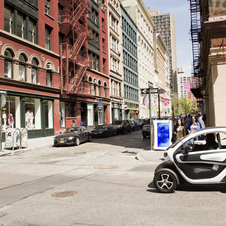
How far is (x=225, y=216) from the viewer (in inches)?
171

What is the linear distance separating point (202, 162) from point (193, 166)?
22cm

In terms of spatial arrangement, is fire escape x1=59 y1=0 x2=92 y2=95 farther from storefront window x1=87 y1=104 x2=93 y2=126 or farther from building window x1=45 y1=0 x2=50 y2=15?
storefront window x1=87 y1=104 x2=93 y2=126

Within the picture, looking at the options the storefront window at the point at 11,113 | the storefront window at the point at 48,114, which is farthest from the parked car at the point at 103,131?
the storefront window at the point at 11,113

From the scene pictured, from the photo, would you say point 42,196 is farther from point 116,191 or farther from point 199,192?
point 199,192

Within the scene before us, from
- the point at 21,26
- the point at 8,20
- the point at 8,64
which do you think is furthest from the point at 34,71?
the point at 8,20

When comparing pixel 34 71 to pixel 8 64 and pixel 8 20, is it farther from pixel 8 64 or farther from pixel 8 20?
pixel 8 20

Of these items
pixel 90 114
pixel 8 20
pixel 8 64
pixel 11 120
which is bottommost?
pixel 11 120

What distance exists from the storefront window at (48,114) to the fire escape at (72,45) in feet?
7.38

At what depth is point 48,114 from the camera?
26109 mm

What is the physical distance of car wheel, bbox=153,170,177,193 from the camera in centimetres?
583

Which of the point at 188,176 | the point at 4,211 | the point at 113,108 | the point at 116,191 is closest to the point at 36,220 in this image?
the point at 4,211

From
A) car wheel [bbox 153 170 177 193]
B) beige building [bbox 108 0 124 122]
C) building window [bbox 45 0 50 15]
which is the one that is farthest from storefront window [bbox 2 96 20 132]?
beige building [bbox 108 0 124 122]

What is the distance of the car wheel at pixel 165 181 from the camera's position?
583 cm

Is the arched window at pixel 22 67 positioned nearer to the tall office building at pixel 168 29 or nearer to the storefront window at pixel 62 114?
the storefront window at pixel 62 114
